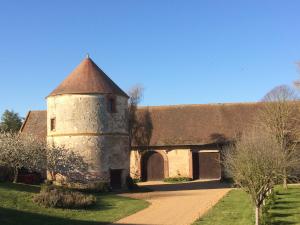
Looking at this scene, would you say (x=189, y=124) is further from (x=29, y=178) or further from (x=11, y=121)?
(x=11, y=121)

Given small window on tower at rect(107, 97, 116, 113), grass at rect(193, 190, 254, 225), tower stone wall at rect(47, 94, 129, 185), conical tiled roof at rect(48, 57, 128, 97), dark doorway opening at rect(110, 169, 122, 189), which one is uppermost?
conical tiled roof at rect(48, 57, 128, 97)

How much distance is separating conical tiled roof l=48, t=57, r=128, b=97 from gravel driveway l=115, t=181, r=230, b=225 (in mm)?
7393

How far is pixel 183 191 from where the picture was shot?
31438mm

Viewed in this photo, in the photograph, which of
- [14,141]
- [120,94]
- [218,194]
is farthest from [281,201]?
[14,141]

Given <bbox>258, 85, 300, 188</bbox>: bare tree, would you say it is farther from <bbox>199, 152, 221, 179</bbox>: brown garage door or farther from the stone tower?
the stone tower

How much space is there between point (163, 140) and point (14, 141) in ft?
49.0

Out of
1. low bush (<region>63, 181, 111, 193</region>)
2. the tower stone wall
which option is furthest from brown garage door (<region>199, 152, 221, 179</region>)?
low bush (<region>63, 181, 111, 193</region>)

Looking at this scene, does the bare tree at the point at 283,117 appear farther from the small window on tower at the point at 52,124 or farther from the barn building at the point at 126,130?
the small window on tower at the point at 52,124

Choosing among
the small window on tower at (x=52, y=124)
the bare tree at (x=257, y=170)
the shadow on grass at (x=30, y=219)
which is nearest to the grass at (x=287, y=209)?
the bare tree at (x=257, y=170)

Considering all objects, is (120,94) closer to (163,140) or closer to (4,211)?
(163,140)

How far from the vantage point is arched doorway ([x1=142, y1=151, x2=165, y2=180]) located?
4084 cm

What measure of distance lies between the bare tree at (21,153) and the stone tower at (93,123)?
6.23 feet

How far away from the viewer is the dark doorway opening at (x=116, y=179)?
1254 inches

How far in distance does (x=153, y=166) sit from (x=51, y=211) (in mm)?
20873
